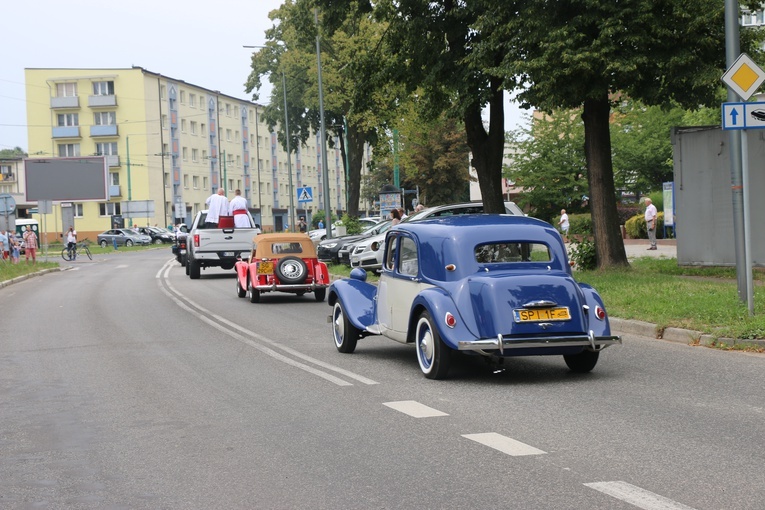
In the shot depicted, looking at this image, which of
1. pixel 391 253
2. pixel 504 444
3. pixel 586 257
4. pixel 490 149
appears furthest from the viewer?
pixel 490 149

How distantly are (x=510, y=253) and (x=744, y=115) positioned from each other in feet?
14.5

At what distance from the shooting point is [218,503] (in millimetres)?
5633

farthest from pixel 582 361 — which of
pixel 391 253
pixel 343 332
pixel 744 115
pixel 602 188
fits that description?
pixel 602 188

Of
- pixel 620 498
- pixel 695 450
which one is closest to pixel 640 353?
pixel 695 450

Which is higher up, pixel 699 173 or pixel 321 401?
pixel 699 173

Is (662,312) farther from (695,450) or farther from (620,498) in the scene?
(620,498)

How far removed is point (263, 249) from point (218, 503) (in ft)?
53.5

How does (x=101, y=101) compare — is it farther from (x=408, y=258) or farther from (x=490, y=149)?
(x=408, y=258)

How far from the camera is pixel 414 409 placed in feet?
27.7

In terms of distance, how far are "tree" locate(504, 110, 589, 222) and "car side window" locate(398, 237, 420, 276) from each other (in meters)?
34.2

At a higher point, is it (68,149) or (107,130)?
(107,130)

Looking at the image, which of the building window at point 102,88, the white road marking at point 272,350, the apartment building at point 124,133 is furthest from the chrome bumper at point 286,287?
the building window at point 102,88

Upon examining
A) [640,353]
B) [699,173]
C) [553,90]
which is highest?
[553,90]

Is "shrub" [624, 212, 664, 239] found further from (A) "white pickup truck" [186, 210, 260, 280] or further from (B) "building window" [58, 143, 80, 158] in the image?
(B) "building window" [58, 143, 80, 158]
